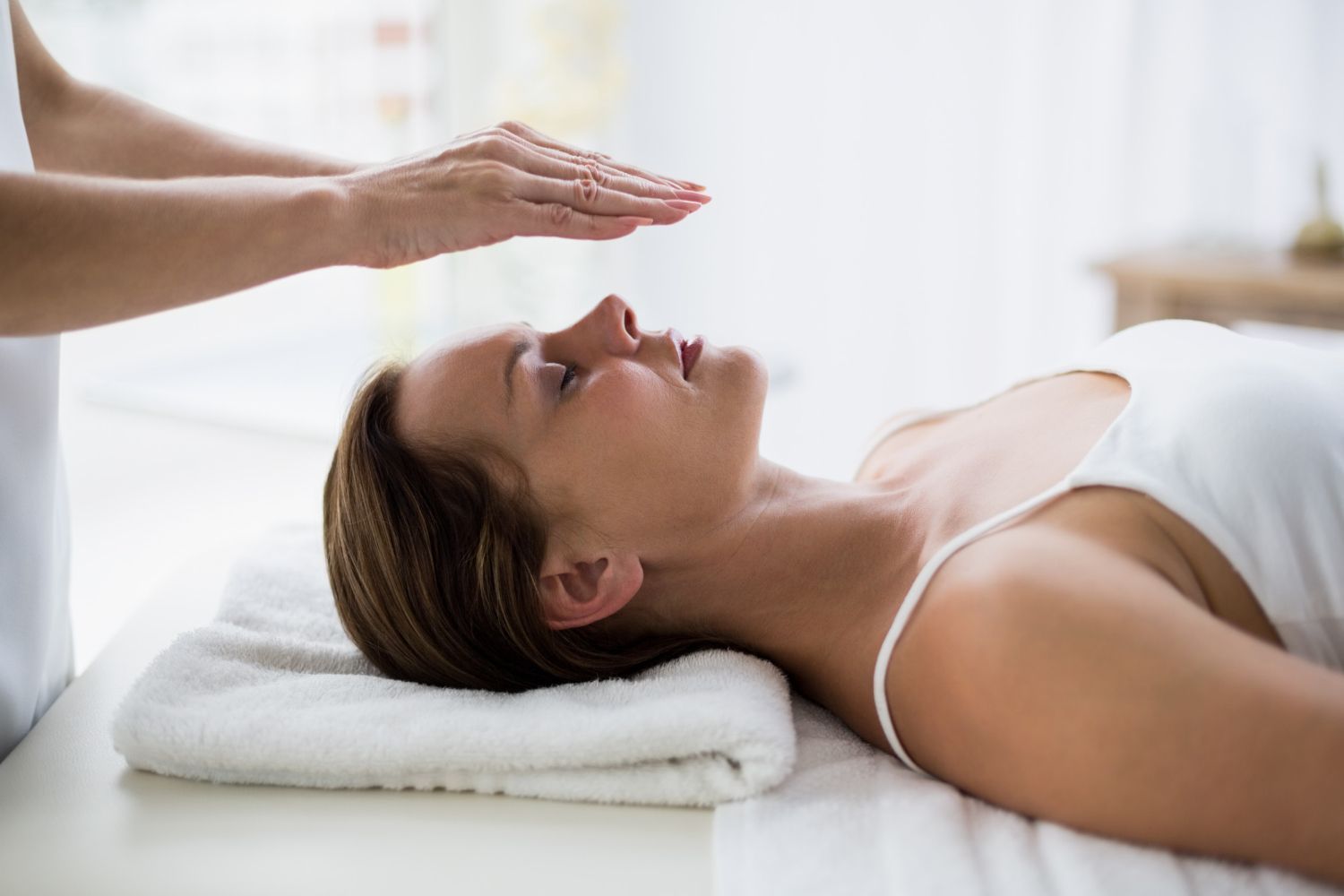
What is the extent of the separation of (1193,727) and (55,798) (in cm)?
104

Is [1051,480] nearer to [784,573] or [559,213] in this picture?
[784,573]

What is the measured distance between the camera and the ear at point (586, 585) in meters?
1.28

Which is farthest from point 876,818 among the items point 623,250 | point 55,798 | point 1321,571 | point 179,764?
point 623,250

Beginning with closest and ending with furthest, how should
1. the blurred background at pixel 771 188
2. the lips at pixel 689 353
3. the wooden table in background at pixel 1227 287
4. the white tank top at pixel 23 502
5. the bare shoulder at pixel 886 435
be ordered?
the white tank top at pixel 23 502
the lips at pixel 689 353
the bare shoulder at pixel 886 435
the wooden table in background at pixel 1227 287
the blurred background at pixel 771 188

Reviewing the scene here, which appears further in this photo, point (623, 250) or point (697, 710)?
point (623, 250)

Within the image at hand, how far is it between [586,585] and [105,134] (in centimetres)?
88

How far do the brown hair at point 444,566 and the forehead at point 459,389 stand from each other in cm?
2

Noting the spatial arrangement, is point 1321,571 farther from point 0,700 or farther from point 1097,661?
point 0,700

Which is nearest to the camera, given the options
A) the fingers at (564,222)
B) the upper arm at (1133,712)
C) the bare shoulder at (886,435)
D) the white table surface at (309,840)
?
the upper arm at (1133,712)

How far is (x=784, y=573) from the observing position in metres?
1.33

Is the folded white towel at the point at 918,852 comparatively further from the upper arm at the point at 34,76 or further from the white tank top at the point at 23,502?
the upper arm at the point at 34,76

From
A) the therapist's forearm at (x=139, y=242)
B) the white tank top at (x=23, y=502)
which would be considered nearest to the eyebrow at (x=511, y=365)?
the therapist's forearm at (x=139, y=242)

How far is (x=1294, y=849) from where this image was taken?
94 cm

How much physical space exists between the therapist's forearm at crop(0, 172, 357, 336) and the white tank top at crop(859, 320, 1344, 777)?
67 centimetres
